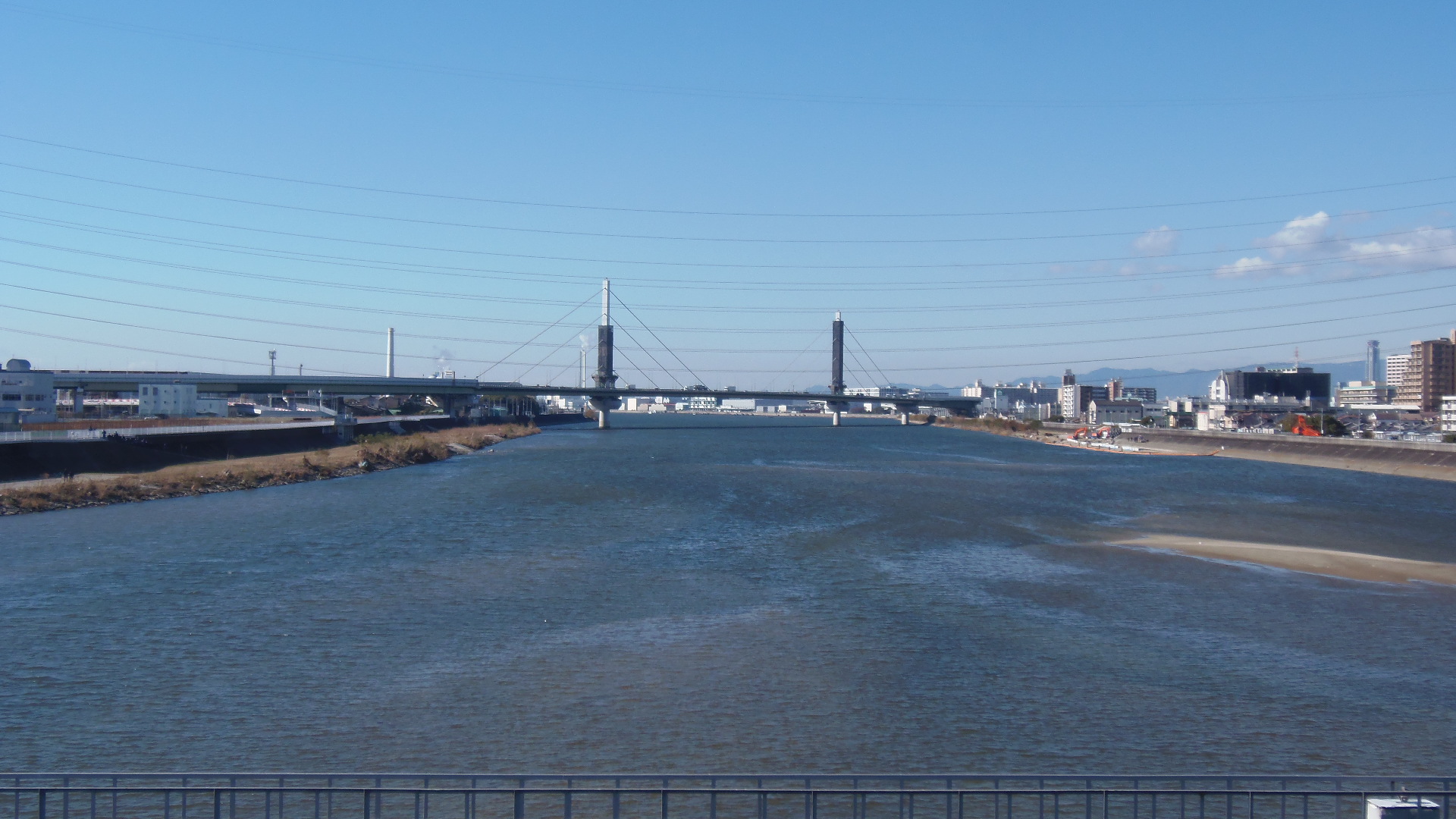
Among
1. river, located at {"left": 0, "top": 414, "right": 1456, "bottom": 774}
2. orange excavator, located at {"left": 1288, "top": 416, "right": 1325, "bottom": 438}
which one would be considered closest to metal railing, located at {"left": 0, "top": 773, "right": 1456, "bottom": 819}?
river, located at {"left": 0, "top": 414, "right": 1456, "bottom": 774}

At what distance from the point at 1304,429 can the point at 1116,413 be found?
28.7m

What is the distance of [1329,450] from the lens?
42969mm

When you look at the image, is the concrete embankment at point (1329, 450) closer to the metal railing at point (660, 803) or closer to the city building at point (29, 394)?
the metal railing at point (660, 803)

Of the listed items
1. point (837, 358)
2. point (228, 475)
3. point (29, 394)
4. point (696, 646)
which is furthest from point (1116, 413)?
point (696, 646)

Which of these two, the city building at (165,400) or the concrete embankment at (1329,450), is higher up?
the city building at (165,400)

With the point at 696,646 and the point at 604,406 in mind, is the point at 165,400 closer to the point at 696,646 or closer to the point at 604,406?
the point at 604,406

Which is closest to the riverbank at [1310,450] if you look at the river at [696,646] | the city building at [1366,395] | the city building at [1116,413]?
the city building at [1116,413]

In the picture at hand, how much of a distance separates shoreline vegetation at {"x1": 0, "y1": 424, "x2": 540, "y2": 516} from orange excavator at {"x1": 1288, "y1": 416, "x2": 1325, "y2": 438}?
133 feet

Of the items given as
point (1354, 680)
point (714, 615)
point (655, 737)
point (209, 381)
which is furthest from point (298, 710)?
point (209, 381)

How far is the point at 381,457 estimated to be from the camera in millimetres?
33375

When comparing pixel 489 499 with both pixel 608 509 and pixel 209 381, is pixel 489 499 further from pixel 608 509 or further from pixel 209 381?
pixel 209 381

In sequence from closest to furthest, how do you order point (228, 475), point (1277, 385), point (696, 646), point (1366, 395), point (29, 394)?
1. point (696, 646)
2. point (228, 475)
3. point (29, 394)
4. point (1277, 385)
5. point (1366, 395)

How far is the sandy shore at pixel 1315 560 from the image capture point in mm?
14391

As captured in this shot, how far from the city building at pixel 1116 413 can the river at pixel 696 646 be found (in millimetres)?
62479
